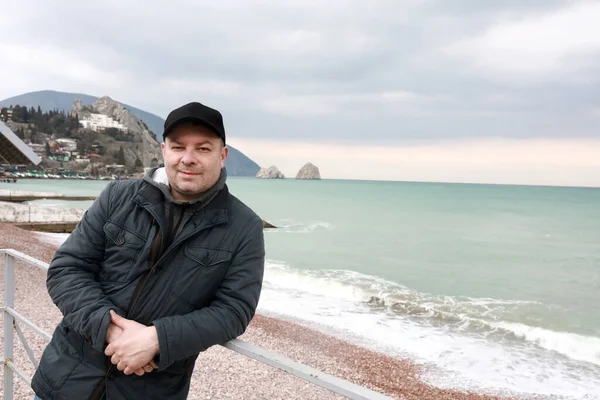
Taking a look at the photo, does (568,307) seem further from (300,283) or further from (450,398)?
(450,398)

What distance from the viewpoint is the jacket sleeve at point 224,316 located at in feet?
5.47

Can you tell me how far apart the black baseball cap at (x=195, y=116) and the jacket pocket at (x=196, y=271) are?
50 centimetres

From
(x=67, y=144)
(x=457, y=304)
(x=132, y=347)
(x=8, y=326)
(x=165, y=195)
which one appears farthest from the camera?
(x=67, y=144)

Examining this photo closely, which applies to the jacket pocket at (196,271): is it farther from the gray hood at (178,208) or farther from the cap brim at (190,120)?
the cap brim at (190,120)

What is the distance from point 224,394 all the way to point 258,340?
4.13 meters

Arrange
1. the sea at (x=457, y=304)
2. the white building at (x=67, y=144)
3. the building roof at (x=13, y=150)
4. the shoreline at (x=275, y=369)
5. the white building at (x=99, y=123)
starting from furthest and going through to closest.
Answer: the white building at (x=99, y=123) → the white building at (x=67, y=144) → the sea at (x=457, y=304) → the building roof at (x=13, y=150) → the shoreline at (x=275, y=369)

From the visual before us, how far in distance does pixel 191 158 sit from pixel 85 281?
67 cm

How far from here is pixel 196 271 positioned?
5.98 ft

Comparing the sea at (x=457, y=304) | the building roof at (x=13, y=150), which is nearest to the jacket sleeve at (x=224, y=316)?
the building roof at (x=13, y=150)

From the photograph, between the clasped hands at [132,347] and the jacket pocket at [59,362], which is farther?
the jacket pocket at [59,362]

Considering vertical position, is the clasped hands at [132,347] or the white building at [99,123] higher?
the white building at [99,123]

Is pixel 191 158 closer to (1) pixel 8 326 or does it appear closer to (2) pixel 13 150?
(1) pixel 8 326

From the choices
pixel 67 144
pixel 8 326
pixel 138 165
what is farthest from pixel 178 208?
pixel 67 144

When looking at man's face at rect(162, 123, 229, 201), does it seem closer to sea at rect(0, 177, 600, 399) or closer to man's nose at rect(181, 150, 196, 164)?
man's nose at rect(181, 150, 196, 164)
